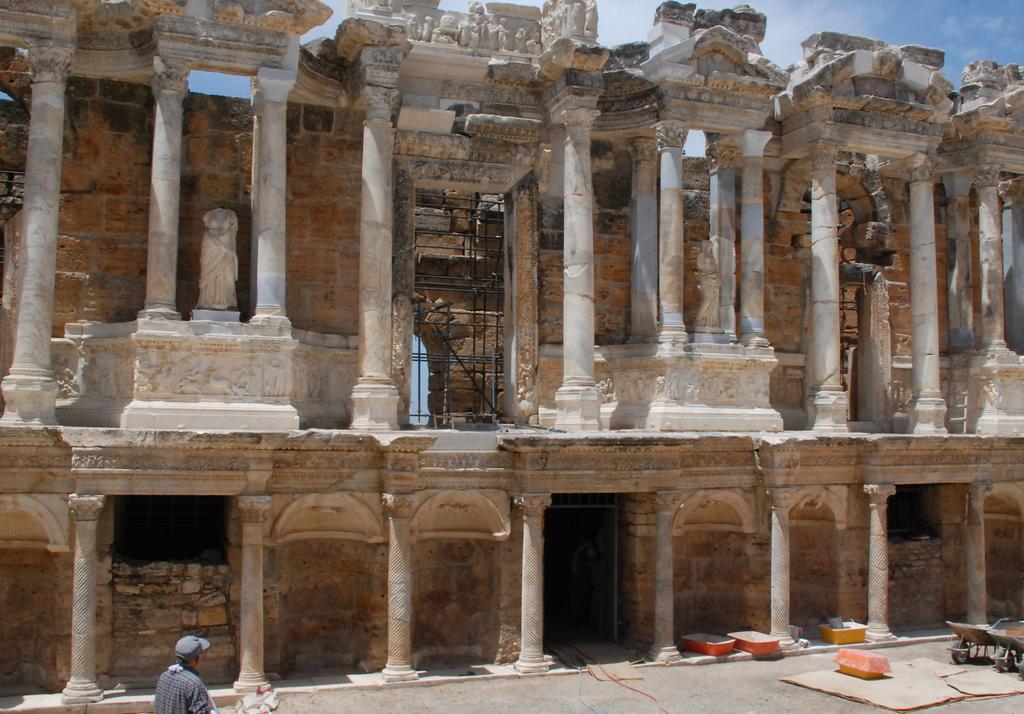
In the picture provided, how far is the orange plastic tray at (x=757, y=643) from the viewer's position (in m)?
14.2

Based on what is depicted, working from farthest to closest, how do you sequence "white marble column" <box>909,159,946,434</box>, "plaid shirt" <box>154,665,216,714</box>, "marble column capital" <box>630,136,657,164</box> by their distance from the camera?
1. "white marble column" <box>909,159,946,434</box>
2. "marble column capital" <box>630,136,657,164</box>
3. "plaid shirt" <box>154,665,216,714</box>

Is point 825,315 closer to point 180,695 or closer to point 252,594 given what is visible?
point 252,594

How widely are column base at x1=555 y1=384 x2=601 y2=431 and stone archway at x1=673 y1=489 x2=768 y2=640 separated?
1.97 metres

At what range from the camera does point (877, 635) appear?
49.5ft

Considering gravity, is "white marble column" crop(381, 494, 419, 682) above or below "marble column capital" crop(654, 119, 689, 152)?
below

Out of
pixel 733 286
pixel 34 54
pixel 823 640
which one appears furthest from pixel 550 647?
pixel 34 54

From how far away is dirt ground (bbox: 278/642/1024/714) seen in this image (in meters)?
11.9

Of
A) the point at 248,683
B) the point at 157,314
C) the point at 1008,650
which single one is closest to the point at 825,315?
the point at 1008,650

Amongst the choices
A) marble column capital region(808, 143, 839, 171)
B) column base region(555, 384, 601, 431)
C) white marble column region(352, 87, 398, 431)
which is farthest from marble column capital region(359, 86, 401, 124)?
marble column capital region(808, 143, 839, 171)

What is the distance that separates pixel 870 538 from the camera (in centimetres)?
1531

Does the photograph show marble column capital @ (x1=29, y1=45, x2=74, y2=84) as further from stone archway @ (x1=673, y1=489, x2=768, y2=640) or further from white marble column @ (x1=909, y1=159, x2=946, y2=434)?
white marble column @ (x1=909, y1=159, x2=946, y2=434)

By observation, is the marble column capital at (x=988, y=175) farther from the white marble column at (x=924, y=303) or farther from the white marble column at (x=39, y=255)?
the white marble column at (x=39, y=255)

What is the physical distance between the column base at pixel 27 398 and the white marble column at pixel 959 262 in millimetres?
14228

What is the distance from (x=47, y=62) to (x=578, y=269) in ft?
22.6
